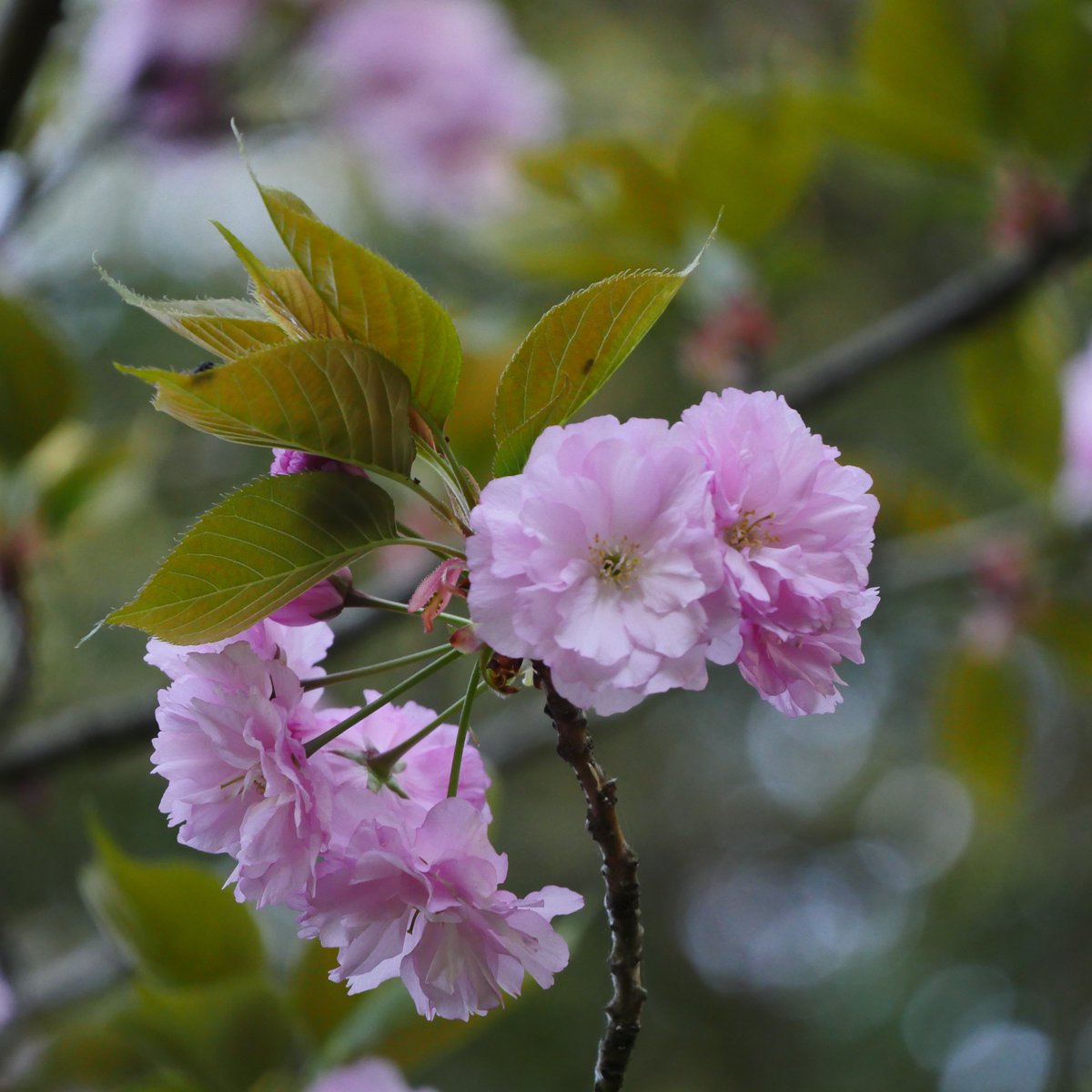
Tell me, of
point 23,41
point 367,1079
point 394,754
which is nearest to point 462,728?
point 394,754

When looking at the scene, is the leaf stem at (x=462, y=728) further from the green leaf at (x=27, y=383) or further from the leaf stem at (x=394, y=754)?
the green leaf at (x=27, y=383)

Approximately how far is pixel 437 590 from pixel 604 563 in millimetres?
78

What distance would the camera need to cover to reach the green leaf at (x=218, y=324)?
1.56 ft

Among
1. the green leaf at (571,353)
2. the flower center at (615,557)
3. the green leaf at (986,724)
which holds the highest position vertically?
the green leaf at (571,353)

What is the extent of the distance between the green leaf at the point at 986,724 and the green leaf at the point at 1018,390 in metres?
0.34

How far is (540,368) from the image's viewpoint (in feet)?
1.70

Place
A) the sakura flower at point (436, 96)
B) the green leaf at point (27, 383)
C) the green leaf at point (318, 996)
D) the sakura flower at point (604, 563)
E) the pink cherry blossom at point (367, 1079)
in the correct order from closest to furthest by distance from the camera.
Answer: the sakura flower at point (604, 563) → the pink cherry blossom at point (367, 1079) → the green leaf at point (318, 996) → the green leaf at point (27, 383) → the sakura flower at point (436, 96)

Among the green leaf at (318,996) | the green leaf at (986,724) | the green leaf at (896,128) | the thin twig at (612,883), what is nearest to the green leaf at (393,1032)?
the green leaf at (318,996)

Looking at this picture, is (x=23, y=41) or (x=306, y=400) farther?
(x=23, y=41)

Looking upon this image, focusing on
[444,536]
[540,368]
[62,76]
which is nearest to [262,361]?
[540,368]

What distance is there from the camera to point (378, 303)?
1.62 ft

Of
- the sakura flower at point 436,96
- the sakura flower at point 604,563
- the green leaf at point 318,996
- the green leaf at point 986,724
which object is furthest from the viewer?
the green leaf at point 986,724

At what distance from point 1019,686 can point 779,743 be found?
6.00ft

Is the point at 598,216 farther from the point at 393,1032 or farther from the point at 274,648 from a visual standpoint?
the point at 274,648
